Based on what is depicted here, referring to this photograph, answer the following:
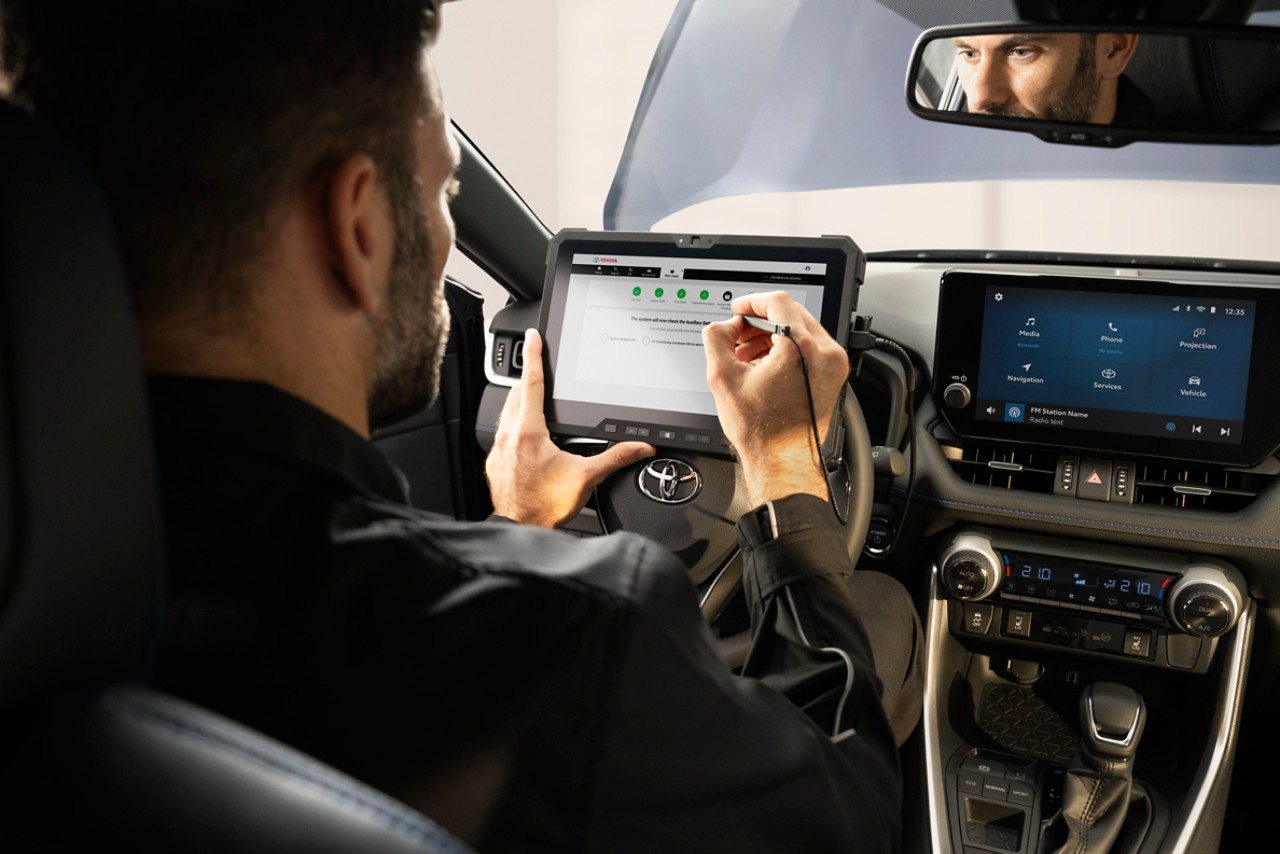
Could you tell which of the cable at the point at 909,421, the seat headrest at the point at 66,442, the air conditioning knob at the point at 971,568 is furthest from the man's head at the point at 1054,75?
the seat headrest at the point at 66,442

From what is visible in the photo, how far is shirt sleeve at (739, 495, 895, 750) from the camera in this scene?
43.9 inches

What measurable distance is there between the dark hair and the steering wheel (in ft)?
3.31

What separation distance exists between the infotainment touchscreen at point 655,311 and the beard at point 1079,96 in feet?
1.83

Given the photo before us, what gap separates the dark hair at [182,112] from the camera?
798mm

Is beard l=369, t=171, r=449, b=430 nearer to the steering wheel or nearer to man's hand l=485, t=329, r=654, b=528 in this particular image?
man's hand l=485, t=329, r=654, b=528

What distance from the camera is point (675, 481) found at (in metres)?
1.76

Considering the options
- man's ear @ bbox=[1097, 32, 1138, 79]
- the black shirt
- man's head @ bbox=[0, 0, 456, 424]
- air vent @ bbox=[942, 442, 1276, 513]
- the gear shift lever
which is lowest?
the gear shift lever

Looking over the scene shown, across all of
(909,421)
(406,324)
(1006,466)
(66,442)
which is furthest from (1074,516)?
(66,442)

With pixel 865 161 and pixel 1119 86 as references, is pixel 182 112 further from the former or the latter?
pixel 865 161

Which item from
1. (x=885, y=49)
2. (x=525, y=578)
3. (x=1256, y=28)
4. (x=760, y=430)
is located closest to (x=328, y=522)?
(x=525, y=578)

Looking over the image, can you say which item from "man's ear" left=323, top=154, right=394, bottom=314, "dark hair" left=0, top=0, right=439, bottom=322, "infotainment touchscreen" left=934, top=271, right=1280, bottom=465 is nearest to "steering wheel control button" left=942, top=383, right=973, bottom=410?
"infotainment touchscreen" left=934, top=271, right=1280, bottom=465

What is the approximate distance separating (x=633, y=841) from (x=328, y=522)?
1.16 ft

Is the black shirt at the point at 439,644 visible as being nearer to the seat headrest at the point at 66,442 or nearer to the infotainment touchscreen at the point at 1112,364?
the seat headrest at the point at 66,442

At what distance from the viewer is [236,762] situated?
1.75 feet
